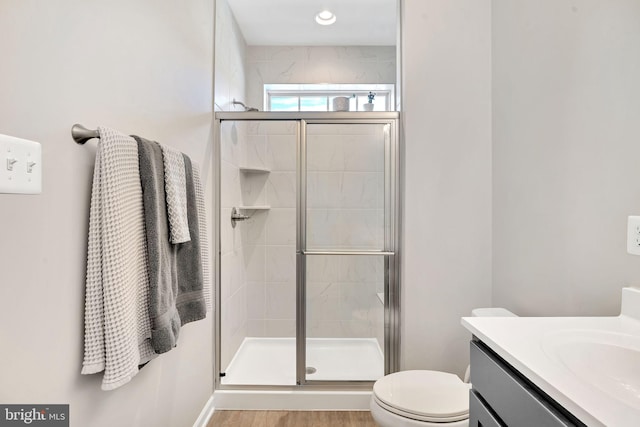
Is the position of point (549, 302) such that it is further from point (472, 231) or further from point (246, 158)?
point (246, 158)

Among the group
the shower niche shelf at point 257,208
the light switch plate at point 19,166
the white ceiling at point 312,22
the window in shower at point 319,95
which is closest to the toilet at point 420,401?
the light switch plate at point 19,166

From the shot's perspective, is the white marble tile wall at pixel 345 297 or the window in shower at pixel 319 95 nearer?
the white marble tile wall at pixel 345 297

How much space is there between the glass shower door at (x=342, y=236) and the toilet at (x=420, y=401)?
0.64 metres

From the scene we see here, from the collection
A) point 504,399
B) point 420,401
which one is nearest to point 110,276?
point 504,399

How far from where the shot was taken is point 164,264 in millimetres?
1128

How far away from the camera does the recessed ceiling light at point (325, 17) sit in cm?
249

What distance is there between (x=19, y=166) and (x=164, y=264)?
545mm

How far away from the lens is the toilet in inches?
48.5

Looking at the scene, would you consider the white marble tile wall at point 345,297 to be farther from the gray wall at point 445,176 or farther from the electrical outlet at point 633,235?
the electrical outlet at point 633,235

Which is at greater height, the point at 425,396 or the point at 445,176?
the point at 445,176

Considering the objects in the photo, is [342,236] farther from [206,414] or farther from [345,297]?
[206,414]

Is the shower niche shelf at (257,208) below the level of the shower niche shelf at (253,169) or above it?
below

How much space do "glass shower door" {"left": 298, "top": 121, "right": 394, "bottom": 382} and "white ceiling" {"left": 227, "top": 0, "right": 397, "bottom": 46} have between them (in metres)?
0.97

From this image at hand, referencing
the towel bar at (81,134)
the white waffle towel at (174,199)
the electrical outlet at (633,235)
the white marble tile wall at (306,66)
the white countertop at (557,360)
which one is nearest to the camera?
the white countertop at (557,360)
